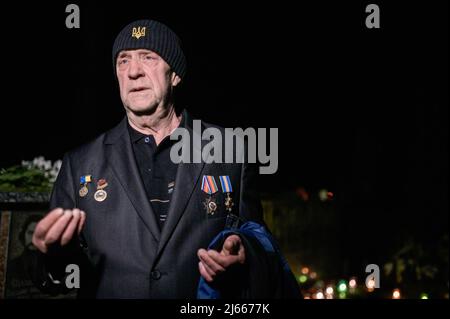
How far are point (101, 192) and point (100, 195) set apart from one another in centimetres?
2

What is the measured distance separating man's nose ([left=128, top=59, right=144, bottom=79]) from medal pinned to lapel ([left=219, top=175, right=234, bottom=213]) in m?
0.69

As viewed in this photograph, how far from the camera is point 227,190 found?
227cm

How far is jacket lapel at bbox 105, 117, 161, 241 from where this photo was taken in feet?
6.79

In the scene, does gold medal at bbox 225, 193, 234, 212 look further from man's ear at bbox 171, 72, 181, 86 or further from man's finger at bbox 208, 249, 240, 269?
man's ear at bbox 171, 72, 181, 86

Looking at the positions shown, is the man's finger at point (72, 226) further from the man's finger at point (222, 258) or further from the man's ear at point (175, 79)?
the man's ear at point (175, 79)

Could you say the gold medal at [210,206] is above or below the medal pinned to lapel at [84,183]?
below

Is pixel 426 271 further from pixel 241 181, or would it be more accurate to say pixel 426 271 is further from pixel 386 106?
pixel 241 181

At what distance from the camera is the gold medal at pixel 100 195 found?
2141 mm

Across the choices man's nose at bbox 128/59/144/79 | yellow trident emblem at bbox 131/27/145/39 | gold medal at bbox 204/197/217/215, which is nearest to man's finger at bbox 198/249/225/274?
gold medal at bbox 204/197/217/215

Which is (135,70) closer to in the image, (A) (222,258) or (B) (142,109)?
(B) (142,109)

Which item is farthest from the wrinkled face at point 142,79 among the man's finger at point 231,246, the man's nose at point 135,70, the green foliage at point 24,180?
the green foliage at point 24,180

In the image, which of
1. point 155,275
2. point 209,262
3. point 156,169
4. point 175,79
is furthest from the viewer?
point 175,79

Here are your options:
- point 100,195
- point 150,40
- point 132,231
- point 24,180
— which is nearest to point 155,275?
point 132,231
